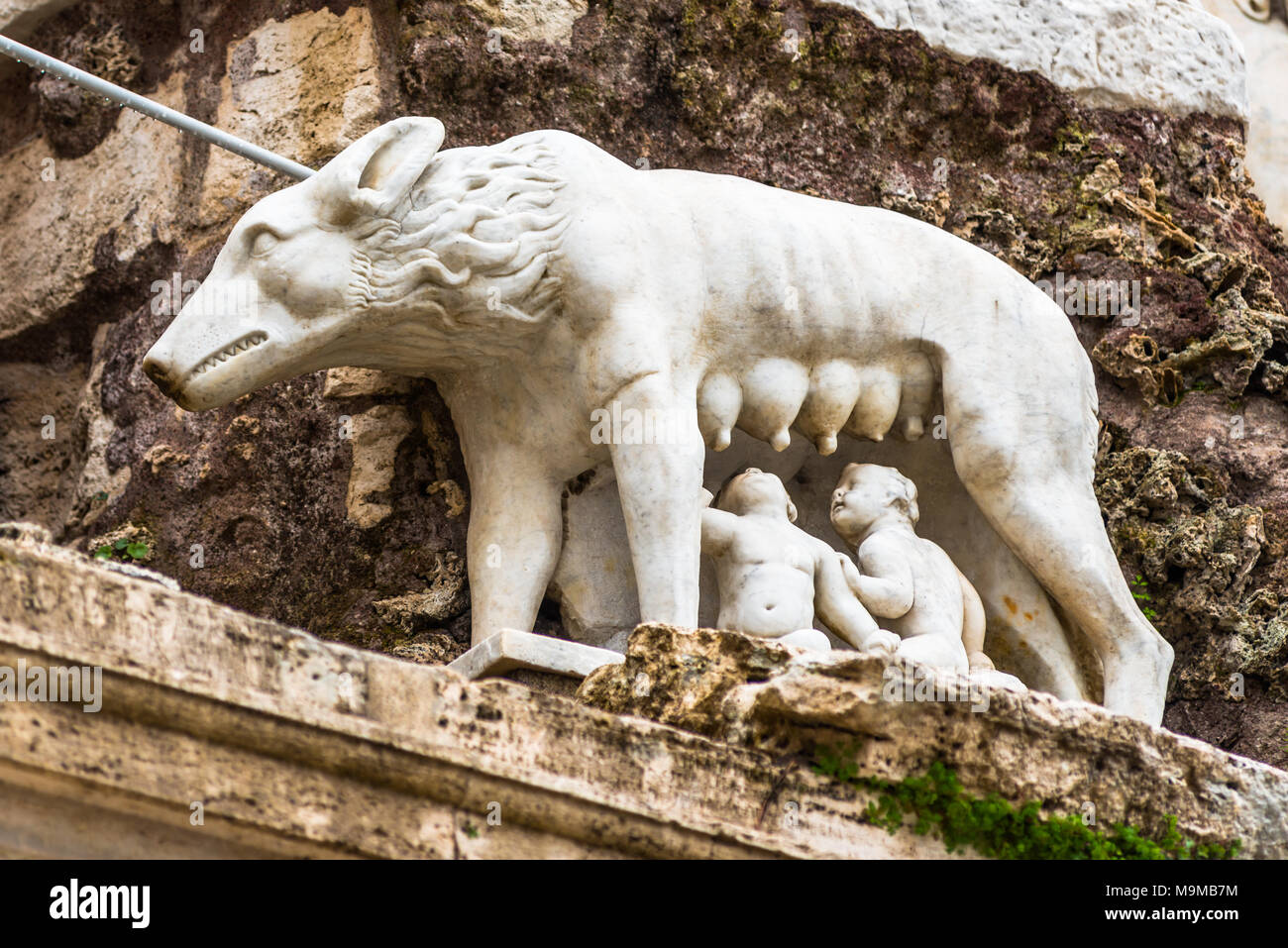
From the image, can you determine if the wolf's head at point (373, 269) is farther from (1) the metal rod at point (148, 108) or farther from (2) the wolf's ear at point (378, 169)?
(1) the metal rod at point (148, 108)

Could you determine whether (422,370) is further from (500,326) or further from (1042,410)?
(1042,410)

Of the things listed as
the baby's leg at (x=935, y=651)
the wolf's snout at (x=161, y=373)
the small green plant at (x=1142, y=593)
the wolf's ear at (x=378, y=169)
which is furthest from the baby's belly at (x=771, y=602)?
the small green plant at (x=1142, y=593)

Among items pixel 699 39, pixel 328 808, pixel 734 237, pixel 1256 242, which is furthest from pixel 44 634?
pixel 1256 242

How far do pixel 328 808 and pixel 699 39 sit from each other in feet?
8.96

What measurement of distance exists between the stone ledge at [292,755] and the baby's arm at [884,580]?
3.04ft

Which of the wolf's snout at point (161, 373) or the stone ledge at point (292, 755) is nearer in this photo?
the stone ledge at point (292, 755)

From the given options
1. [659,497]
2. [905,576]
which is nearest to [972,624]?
[905,576]

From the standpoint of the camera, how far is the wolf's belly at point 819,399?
165 inches

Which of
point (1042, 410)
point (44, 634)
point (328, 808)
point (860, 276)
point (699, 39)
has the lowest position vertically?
point (328, 808)

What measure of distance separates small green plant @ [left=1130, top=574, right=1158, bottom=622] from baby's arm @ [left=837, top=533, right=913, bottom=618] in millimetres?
1020

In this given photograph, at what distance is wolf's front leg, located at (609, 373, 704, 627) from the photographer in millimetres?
3957

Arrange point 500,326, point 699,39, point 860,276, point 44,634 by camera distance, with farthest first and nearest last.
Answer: point 699,39 < point 860,276 < point 500,326 < point 44,634

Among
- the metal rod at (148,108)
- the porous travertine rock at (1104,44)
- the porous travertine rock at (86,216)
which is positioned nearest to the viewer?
the metal rod at (148,108)

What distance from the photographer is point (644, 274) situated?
13.3ft
